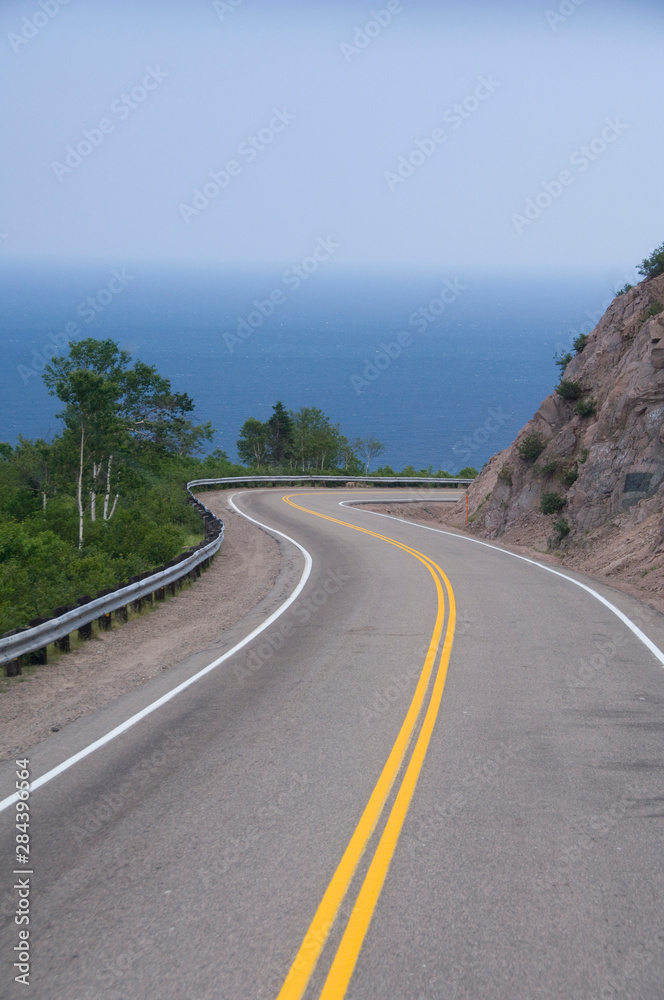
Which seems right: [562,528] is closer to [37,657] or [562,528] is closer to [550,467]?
[550,467]

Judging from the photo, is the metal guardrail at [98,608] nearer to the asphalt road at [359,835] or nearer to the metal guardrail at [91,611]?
the metal guardrail at [91,611]

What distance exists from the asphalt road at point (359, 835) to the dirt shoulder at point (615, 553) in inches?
250

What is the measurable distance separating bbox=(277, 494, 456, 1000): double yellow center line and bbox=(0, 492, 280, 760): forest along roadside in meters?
3.53

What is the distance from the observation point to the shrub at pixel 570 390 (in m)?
28.8

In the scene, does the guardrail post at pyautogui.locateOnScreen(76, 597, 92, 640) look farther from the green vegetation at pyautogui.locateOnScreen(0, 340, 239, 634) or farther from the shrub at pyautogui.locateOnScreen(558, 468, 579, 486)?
the shrub at pyautogui.locateOnScreen(558, 468, 579, 486)

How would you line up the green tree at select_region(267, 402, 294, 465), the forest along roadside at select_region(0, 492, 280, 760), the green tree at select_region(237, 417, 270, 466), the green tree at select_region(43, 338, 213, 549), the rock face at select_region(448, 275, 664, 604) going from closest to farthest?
the forest along roadside at select_region(0, 492, 280, 760) → the rock face at select_region(448, 275, 664, 604) → the green tree at select_region(43, 338, 213, 549) → the green tree at select_region(237, 417, 270, 466) → the green tree at select_region(267, 402, 294, 465)

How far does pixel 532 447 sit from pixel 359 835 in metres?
25.3

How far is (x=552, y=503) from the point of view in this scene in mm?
26688

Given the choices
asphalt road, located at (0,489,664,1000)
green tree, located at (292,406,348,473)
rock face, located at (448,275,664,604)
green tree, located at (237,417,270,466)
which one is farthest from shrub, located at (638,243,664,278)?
green tree, located at (237,417,270,466)

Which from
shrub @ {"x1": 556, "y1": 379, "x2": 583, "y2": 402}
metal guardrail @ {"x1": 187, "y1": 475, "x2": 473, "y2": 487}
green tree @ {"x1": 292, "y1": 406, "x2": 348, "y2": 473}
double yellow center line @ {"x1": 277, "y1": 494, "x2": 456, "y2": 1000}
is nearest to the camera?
double yellow center line @ {"x1": 277, "y1": 494, "x2": 456, "y2": 1000}

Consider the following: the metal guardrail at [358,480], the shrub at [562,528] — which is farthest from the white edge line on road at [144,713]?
the metal guardrail at [358,480]

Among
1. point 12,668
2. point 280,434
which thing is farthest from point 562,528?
point 280,434

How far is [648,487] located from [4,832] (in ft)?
65.5

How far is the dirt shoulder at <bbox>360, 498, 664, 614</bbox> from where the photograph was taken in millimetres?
16953
